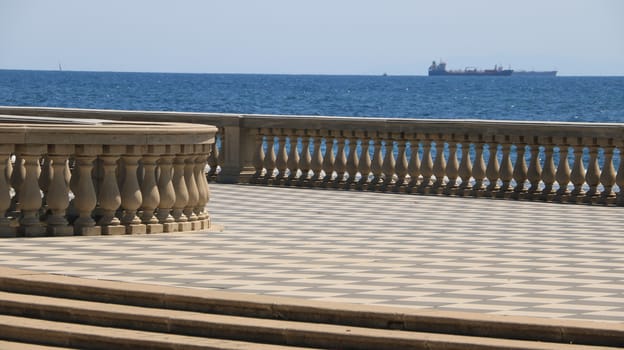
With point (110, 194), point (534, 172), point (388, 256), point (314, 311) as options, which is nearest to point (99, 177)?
point (110, 194)

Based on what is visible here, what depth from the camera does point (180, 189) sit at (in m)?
13.8

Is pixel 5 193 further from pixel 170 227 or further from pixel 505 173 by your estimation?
pixel 505 173

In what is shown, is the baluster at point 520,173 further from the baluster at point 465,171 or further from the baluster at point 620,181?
the baluster at point 620,181

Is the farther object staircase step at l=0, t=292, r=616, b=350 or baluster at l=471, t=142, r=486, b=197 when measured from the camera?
baluster at l=471, t=142, r=486, b=197

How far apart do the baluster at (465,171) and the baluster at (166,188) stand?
5.91 metres

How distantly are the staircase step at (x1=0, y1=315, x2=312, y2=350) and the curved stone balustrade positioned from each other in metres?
3.17

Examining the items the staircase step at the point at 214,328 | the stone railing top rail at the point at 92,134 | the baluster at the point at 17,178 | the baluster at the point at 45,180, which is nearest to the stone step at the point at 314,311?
the staircase step at the point at 214,328

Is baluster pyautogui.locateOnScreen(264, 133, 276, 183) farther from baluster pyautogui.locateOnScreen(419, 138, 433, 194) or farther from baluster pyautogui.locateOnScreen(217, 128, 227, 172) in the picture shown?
baluster pyautogui.locateOnScreen(419, 138, 433, 194)

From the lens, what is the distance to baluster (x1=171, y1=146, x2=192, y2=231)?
1368 centimetres

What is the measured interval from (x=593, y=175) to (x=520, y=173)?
95 centimetres

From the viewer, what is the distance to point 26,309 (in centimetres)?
1009

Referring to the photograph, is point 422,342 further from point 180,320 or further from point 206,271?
point 206,271

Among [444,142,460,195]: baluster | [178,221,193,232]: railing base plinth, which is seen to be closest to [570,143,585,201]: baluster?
[444,142,460,195]: baluster

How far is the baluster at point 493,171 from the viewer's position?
61.0 feet
